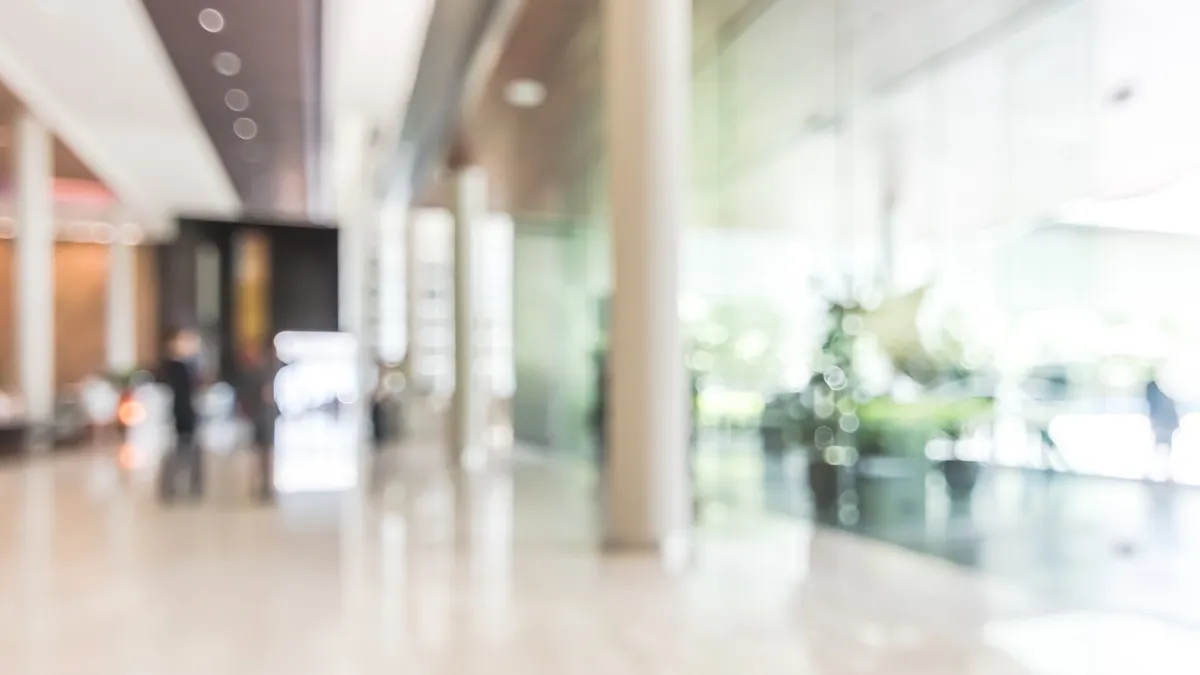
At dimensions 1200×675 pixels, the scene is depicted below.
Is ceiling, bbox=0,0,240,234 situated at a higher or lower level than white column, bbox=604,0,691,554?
higher

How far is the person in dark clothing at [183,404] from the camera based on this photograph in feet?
34.6

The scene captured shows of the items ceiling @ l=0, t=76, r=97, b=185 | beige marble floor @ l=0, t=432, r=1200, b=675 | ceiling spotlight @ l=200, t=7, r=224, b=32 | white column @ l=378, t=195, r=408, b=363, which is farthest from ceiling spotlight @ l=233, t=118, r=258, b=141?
beige marble floor @ l=0, t=432, r=1200, b=675

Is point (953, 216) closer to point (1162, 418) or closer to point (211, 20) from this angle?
point (1162, 418)

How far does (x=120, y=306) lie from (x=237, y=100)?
12.7m

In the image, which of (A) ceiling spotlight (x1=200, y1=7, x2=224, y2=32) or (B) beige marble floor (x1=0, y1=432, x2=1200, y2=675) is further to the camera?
(A) ceiling spotlight (x1=200, y1=7, x2=224, y2=32)

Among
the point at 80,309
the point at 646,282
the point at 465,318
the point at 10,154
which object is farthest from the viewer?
the point at 80,309

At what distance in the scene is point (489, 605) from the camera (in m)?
4.82

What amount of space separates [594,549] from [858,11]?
5.04m

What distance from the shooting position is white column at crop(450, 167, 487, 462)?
544 inches

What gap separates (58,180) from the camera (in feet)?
67.4

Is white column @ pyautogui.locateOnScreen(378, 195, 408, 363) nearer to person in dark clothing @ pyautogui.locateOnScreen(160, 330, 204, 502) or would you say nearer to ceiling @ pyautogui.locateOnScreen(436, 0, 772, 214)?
ceiling @ pyautogui.locateOnScreen(436, 0, 772, 214)

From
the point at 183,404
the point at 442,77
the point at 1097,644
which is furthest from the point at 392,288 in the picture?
the point at 1097,644

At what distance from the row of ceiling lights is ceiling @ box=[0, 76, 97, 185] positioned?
10.6 ft

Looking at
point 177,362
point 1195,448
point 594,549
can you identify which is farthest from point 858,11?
point 177,362
